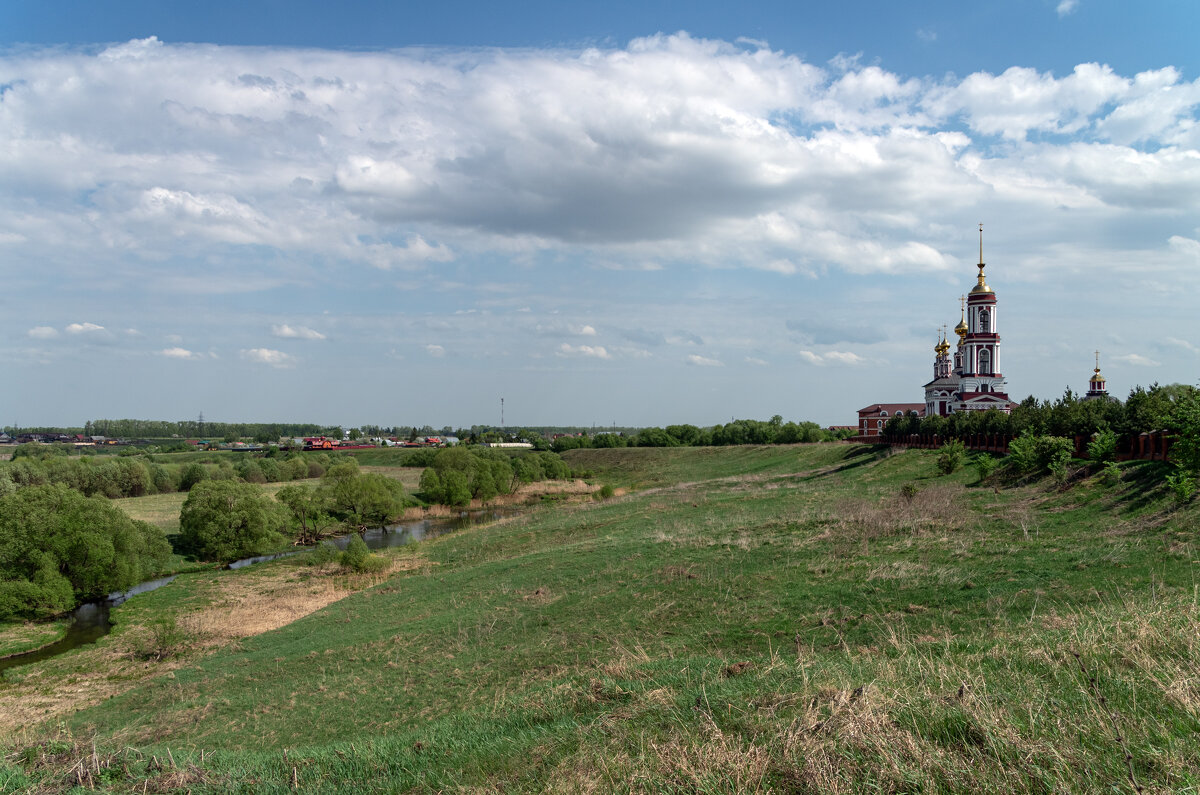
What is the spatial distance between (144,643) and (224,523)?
718 inches

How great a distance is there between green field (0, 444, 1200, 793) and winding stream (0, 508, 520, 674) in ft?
5.21

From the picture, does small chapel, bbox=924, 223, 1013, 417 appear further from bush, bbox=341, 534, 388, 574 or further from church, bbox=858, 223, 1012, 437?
bush, bbox=341, 534, 388, 574

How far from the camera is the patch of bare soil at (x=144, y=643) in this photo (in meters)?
19.4

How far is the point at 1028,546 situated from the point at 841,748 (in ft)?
55.8

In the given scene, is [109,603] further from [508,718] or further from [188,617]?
[508,718]

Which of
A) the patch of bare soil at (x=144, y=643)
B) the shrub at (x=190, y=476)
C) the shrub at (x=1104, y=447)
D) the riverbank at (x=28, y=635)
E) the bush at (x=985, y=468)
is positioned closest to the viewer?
the patch of bare soil at (x=144, y=643)

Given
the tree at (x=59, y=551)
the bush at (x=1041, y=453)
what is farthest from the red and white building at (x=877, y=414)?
the tree at (x=59, y=551)

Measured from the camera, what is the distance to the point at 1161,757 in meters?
4.78

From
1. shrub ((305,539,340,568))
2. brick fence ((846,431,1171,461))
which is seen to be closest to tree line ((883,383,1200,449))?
brick fence ((846,431,1171,461))

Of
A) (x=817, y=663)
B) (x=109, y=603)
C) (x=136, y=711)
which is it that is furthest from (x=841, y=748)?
(x=109, y=603)

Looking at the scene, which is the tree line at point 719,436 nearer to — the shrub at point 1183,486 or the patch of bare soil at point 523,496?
the patch of bare soil at point 523,496

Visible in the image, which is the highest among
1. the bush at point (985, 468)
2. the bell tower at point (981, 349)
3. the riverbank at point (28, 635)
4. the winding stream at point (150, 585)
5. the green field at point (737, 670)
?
the bell tower at point (981, 349)

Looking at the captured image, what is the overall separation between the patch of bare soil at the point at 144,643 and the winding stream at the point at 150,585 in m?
1.33

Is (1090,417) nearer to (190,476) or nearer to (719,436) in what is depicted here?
(190,476)
